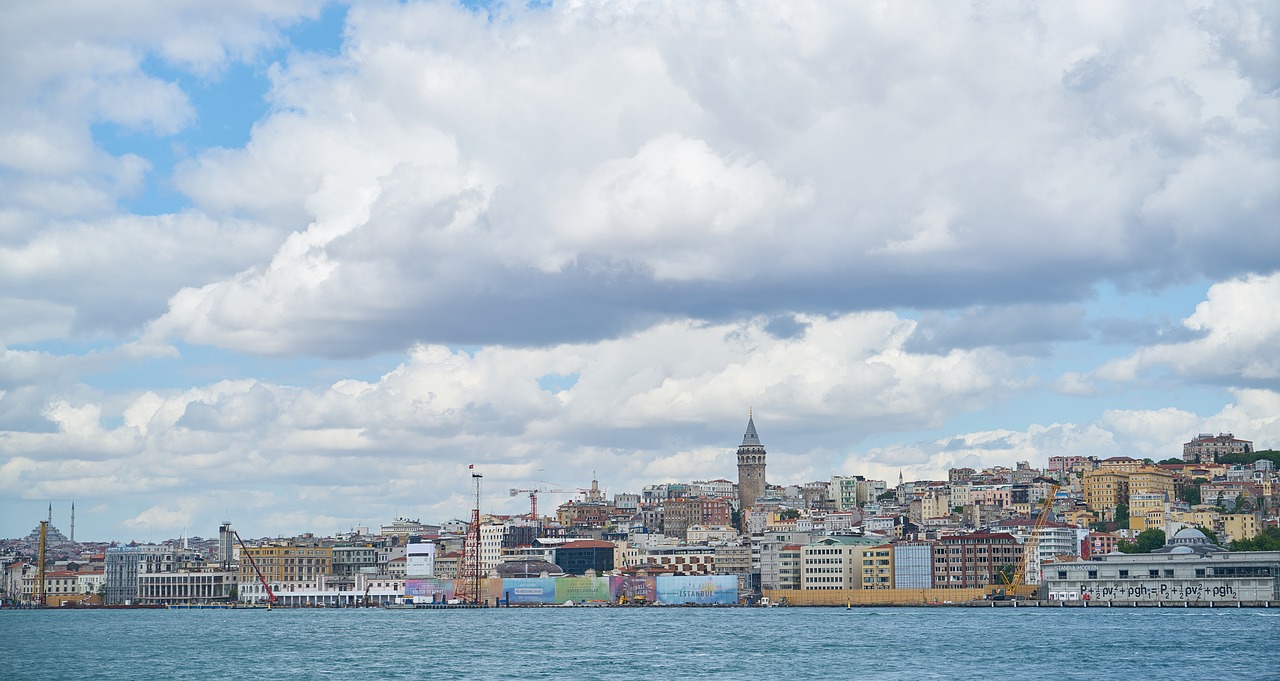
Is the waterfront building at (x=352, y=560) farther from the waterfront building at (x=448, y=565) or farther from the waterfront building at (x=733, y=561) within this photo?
the waterfront building at (x=733, y=561)

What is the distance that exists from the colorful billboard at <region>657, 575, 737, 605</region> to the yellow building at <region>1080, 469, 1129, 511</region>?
180 feet

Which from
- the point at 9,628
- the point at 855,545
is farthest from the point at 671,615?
the point at 9,628

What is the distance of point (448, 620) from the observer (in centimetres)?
12388

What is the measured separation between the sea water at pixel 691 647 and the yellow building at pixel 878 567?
18622 mm

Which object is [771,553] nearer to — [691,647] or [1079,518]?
[1079,518]

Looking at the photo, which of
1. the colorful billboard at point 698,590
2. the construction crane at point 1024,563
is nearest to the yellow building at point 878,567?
the construction crane at point 1024,563

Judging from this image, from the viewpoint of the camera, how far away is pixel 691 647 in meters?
78.7

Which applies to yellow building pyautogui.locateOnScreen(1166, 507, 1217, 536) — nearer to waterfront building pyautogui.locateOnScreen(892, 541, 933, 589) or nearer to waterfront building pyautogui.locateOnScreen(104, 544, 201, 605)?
waterfront building pyautogui.locateOnScreen(892, 541, 933, 589)

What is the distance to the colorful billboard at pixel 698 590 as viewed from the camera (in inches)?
5827

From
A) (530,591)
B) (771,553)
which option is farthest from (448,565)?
(771,553)

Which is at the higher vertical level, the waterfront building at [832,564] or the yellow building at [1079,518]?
the yellow building at [1079,518]

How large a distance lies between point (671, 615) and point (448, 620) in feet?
55.0

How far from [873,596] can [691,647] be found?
64801 millimetres

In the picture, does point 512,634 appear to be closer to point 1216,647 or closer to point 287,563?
point 1216,647
